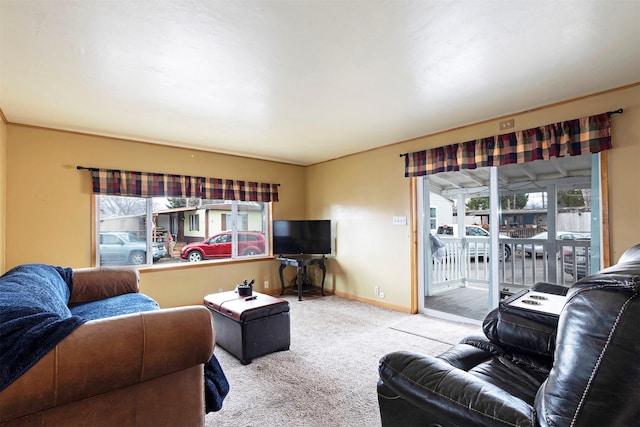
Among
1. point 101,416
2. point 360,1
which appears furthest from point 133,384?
point 360,1

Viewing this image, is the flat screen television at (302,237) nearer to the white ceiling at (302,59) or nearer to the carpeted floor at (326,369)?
the carpeted floor at (326,369)

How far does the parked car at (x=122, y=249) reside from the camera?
393cm

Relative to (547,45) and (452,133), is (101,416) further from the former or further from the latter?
(452,133)

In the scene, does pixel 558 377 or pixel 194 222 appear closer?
pixel 558 377

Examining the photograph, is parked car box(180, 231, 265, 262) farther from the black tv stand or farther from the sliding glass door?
the sliding glass door

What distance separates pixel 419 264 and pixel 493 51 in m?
2.79

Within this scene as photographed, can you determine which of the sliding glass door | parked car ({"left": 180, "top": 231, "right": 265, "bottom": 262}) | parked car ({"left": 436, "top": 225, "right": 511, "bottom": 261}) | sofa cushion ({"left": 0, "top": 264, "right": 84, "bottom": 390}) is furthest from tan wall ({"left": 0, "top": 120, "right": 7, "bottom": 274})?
parked car ({"left": 436, "top": 225, "right": 511, "bottom": 261})

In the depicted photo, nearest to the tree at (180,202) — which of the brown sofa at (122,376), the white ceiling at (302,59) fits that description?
the white ceiling at (302,59)

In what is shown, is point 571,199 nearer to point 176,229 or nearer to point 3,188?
point 176,229

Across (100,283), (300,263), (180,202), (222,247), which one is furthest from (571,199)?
(180,202)

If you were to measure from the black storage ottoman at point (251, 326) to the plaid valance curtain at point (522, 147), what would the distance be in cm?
253

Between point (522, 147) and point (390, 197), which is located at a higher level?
point (522, 147)

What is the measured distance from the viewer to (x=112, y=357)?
129cm

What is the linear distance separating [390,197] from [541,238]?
6.11 feet
